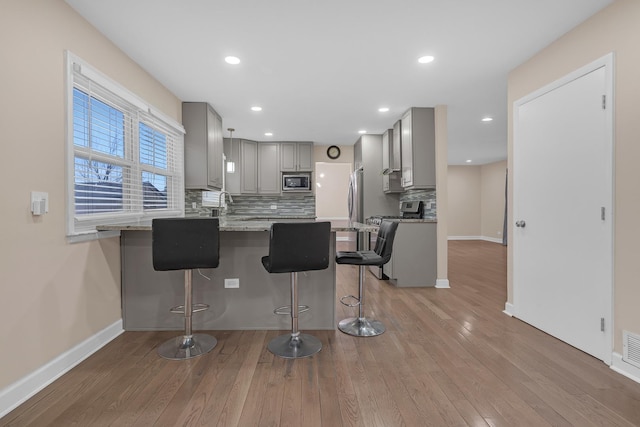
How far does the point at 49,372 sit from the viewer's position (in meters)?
1.89

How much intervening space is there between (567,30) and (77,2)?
3.60 m

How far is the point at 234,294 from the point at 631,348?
2.85m

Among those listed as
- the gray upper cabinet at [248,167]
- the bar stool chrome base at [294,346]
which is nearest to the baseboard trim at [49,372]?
the bar stool chrome base at [294,346]

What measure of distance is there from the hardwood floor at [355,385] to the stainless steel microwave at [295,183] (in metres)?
3.65

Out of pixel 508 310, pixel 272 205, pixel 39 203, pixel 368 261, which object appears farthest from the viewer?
pixel 272 205

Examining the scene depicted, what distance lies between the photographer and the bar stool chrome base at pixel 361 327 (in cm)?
259

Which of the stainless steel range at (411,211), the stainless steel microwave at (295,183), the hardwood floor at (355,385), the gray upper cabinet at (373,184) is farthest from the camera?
the stainless steel microwave at (295,183)

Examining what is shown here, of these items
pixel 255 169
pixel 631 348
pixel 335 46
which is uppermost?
pixel 335 46

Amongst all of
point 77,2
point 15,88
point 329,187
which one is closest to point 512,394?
point 15,88

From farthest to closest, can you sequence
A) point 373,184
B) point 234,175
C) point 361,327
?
point 234,175 → point 373,184 → point 361,327

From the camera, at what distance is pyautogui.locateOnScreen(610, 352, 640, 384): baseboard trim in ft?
6.22

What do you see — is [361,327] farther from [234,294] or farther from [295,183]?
[295,183]

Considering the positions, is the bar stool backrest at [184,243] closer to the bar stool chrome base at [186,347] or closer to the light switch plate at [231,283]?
the light switch plate at [231,283]

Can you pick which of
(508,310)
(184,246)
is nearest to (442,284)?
(508,310)
